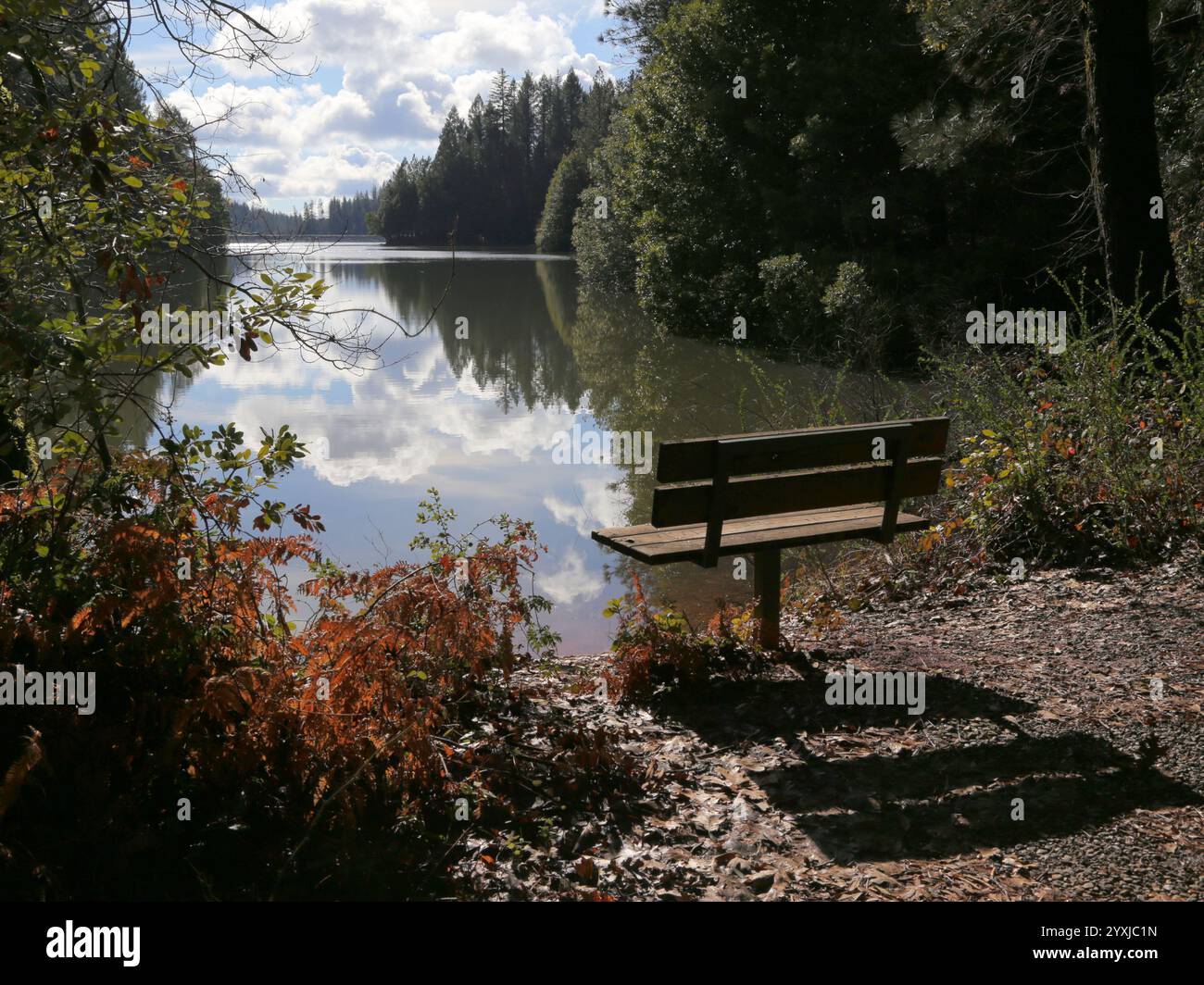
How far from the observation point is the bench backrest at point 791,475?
204 inches

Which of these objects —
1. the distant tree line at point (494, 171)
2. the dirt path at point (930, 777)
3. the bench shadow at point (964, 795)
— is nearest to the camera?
the dirt path at point (930, 777)

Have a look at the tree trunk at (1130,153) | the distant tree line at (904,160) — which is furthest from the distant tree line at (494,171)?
the tree trunk at (1130,153)

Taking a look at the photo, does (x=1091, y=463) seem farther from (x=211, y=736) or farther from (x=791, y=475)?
(x=211, y=736)

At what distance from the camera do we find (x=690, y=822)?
3.87m

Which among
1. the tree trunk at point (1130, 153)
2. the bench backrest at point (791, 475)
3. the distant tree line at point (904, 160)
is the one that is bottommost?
the bench backrest at point (791, 475)

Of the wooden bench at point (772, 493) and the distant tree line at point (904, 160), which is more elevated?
the distant tree line at point (904, 160)

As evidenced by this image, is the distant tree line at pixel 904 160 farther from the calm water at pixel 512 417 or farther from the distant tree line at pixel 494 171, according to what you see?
the distant tree line at pixel 494 171

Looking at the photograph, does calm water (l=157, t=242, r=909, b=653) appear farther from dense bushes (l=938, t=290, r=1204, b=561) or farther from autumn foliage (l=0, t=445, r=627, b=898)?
dense bushes (l=938, t=290, r=1204, b=561)

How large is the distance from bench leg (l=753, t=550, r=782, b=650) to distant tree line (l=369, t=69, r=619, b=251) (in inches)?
4125

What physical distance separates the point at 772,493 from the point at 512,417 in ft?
39.4

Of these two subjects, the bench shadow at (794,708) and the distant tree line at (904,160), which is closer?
the bench shadow at (794,708)

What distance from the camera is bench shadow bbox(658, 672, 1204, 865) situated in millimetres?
3674

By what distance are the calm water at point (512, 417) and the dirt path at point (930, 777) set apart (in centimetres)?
203
